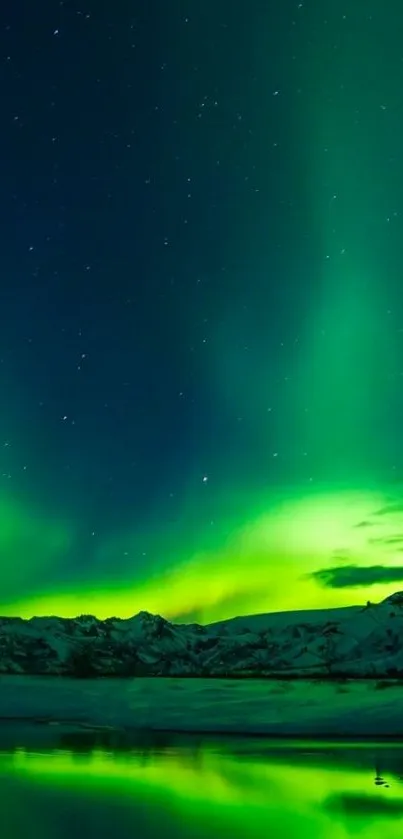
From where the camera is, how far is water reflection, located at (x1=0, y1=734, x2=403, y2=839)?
32594 mm

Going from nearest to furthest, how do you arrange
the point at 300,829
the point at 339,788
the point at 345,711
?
the point at 300,829, the point at 339,788, the point at 345,711

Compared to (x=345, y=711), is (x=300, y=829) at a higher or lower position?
lower

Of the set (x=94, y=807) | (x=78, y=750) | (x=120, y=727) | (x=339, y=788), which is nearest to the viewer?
(x=94, y=807)

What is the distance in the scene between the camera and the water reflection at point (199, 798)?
3259cm

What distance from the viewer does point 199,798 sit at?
4478cm

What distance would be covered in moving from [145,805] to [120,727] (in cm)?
13858

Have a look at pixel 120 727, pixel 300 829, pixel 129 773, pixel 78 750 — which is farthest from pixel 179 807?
pixel 120 727

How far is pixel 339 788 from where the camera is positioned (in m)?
50.1

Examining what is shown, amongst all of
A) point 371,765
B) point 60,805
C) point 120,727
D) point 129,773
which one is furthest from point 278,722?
point 60,805

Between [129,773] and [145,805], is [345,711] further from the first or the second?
[145,805]

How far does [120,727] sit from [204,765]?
106 m

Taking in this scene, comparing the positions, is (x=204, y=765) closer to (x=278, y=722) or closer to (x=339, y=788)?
(x=339, y=788)

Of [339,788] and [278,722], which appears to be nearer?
[339,788]

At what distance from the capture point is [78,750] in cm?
9444
